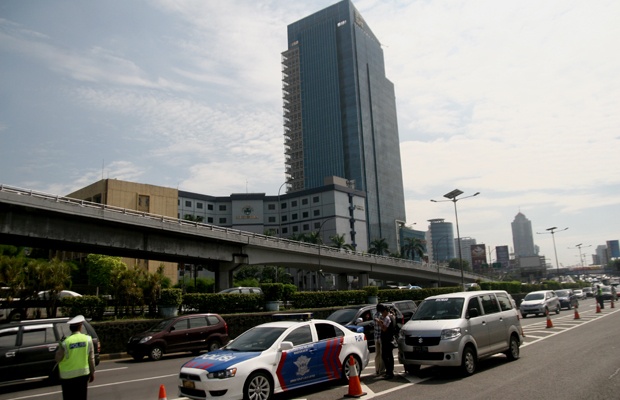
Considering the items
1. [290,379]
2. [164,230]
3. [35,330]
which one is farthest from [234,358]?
[164,230]

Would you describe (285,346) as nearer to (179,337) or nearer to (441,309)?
(441,309)

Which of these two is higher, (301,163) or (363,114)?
(363,114)

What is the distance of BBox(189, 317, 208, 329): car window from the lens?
1919cm

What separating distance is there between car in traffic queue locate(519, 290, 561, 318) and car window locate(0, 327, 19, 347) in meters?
30.0

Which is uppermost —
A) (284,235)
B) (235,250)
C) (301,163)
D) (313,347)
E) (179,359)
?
(301,163)

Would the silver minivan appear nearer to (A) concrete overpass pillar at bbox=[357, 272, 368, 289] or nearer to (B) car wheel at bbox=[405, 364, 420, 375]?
(B) car wheel at bbox=[405, 364, 420, 375]

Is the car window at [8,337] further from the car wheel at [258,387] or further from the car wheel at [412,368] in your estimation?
the car wheel at [412,368]

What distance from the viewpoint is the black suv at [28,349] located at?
500 inches

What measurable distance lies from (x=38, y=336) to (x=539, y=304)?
30.1 m

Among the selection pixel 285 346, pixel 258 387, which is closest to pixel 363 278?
pixel 285 346

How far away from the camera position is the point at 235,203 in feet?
421

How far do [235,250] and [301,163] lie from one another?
387 feet

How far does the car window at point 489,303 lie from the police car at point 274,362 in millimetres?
3563

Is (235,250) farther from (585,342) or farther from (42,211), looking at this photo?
(585,342)
